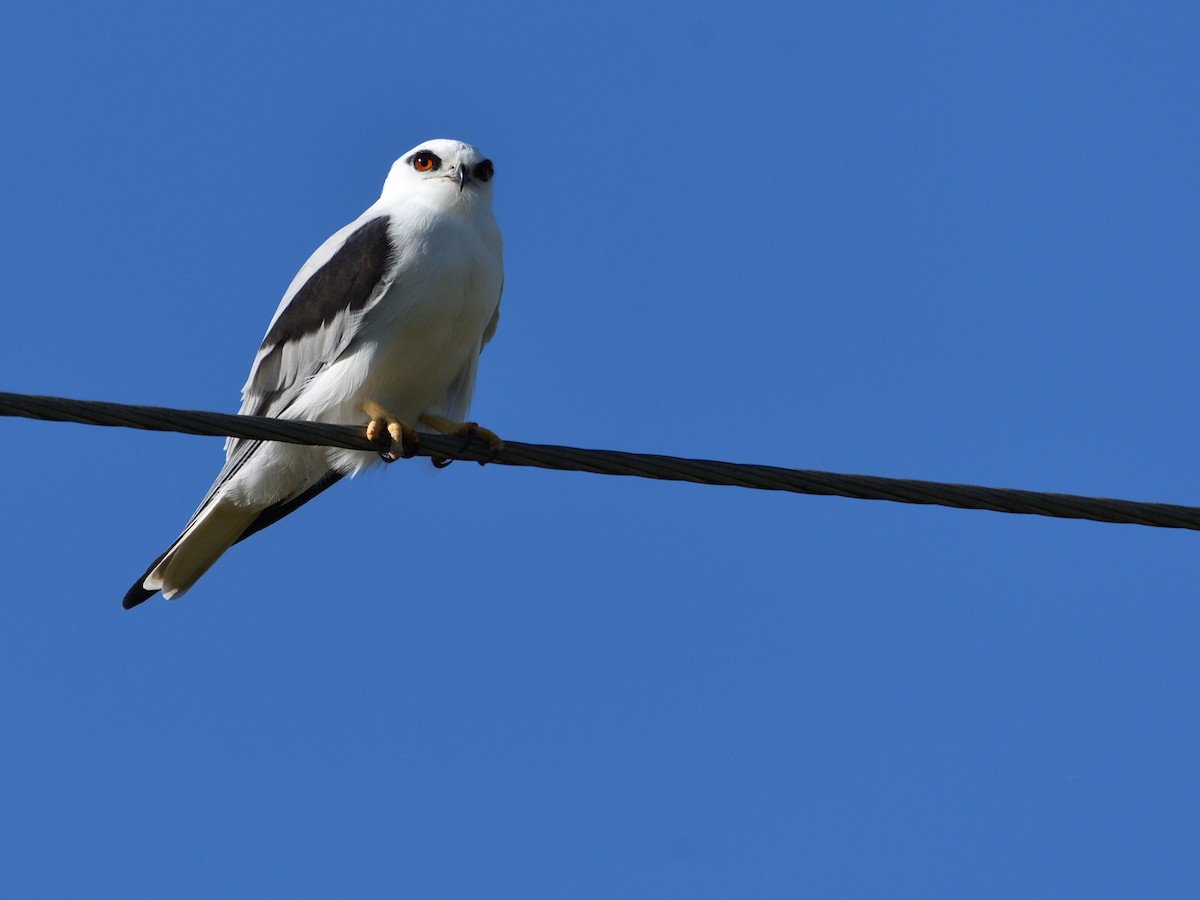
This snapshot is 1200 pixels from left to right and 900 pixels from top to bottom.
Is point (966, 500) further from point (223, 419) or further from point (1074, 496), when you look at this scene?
point (223, 419)

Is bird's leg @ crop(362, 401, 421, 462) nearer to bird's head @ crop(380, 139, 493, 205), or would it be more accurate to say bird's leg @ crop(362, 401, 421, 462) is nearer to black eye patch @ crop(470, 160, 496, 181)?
bird's head @ crop(380, 139, 493, 205)

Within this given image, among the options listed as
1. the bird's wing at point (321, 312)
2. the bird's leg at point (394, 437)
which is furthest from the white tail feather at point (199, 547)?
the bird's leg at point (394, 437)

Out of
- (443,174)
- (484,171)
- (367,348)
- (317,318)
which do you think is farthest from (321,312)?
(484,171)

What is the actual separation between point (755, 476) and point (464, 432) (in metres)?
1.54

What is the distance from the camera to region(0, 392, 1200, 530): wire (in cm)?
350

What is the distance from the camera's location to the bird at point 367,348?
5.41 meters

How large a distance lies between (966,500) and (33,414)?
2.04 metres

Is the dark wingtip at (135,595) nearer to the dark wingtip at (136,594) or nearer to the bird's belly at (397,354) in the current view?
the dark wingtip at (136,594)

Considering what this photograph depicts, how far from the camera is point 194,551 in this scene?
5.96m

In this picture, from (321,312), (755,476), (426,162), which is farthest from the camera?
(426,162)

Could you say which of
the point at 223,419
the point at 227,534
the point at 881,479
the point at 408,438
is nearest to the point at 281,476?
the point at 227,534

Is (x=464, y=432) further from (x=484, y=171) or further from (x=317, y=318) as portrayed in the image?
(x=484, y=171)

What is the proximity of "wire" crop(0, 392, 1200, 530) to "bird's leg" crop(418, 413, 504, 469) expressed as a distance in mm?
365

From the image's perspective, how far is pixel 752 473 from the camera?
3697mm
